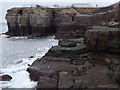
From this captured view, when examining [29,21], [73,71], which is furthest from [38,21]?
[73,71]

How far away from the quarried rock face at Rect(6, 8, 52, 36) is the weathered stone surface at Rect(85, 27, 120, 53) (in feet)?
101

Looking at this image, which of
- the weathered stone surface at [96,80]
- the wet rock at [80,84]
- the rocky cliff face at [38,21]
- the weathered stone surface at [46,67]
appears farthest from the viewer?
the rocky cliff face at [38,21]

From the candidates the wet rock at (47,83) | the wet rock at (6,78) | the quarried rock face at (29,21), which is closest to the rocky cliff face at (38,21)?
the quarried rock face at (29,21)

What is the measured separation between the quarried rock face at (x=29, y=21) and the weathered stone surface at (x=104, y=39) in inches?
1207

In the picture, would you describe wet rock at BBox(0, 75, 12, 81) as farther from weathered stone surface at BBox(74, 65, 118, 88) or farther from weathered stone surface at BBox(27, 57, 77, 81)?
weathered stone surface at BBox(74, 65, 118, 88)

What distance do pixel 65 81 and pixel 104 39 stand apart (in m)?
4.51

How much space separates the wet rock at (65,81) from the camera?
10.3m

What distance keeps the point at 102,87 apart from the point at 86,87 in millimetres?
616

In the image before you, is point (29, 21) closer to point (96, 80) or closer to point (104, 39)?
point (104, 39)

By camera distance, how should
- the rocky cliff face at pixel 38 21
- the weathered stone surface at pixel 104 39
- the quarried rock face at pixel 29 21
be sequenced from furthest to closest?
the quarried rock face at pixel 29 21
the rocky cliff face at pixel 38 21
the weathered stone surface at pixel 104 39

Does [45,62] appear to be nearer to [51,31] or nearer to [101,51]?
[101,51]

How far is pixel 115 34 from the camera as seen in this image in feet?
45.9

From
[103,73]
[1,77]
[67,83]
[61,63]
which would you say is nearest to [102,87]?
[67,83]

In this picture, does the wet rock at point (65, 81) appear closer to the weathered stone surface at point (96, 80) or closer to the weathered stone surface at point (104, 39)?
the weathered stone surface at point (96, 80)
